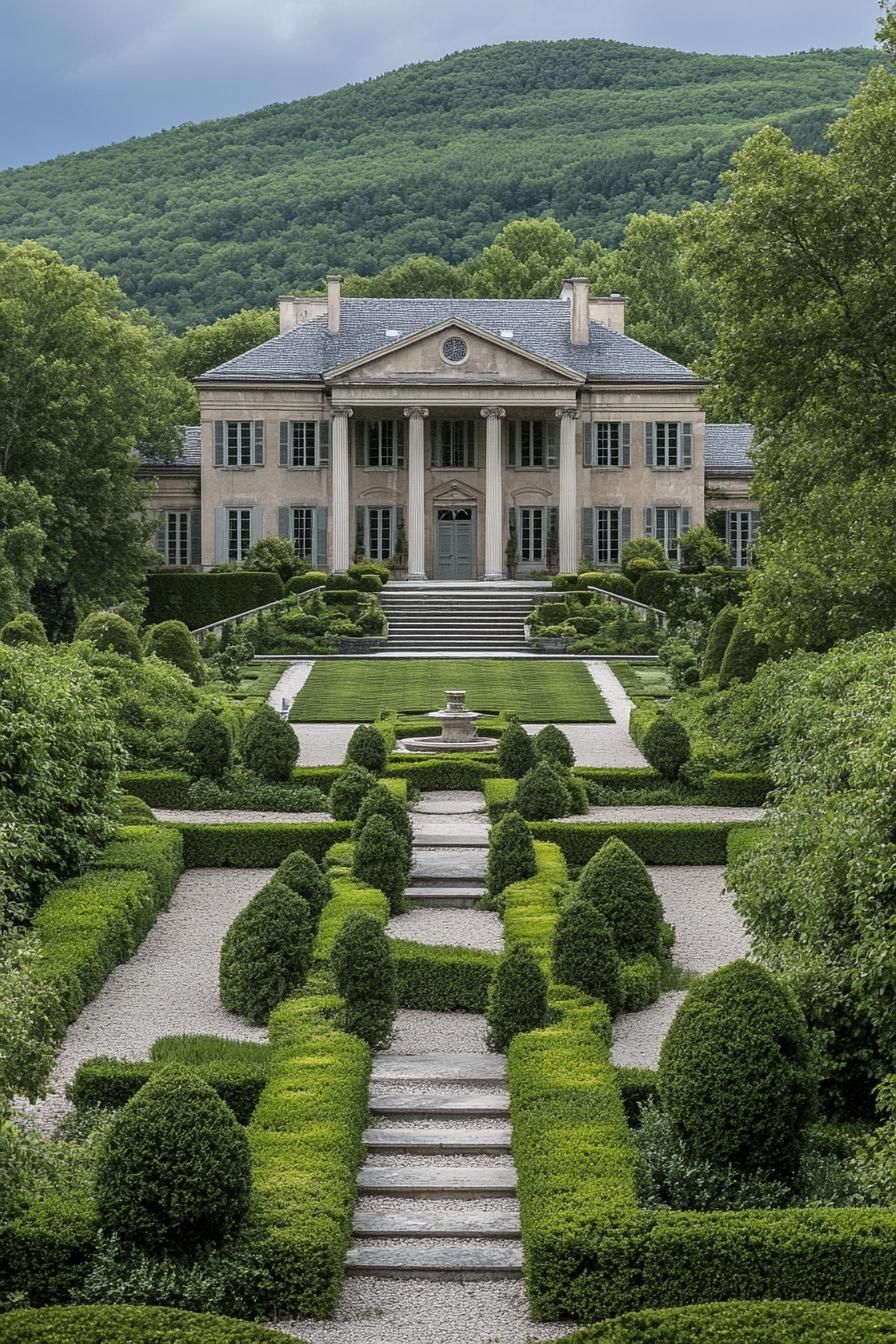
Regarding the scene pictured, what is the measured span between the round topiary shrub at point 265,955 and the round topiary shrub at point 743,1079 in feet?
17.4

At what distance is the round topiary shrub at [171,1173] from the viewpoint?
1050 cm

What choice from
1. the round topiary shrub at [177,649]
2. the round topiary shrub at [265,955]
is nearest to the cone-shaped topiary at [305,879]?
the round topiary shrub at [265,955]

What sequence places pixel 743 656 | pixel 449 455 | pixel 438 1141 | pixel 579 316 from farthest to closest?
pixel 579 316 < pixel 449 455 < pixel 743 656 < pixel 438 1141

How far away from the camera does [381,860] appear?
20.9 m

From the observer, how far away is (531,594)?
52.9 meters

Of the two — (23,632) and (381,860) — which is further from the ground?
(23,632)

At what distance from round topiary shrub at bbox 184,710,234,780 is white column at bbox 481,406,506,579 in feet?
103

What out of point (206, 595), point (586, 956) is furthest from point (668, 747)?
point (206, 595)

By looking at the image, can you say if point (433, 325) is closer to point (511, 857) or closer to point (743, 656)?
point (743, 656)

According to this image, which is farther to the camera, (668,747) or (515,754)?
(515,754)

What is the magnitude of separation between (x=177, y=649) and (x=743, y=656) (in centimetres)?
1235

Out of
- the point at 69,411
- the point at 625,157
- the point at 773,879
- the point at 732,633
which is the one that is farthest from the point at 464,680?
the point at 625,157

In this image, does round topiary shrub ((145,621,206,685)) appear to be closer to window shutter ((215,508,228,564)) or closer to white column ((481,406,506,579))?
window shutter ((215,508,228,564))

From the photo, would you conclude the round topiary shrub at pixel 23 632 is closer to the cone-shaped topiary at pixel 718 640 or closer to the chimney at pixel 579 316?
the cone-shaped topiary at pixel 718 640
